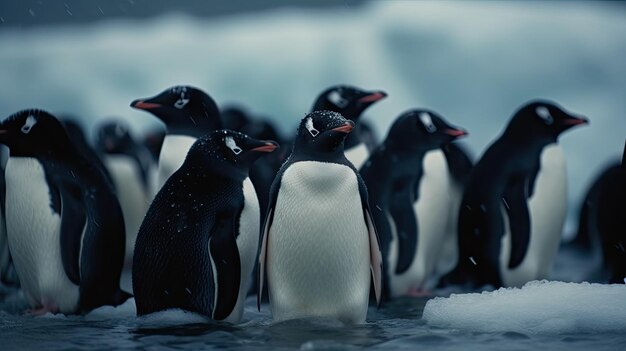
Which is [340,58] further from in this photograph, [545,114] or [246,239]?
[246,239]

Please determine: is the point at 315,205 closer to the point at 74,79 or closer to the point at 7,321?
the point at 7,321

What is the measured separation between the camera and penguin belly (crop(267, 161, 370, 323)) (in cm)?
322

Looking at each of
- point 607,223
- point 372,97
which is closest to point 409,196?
point 372,97

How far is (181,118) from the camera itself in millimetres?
4312

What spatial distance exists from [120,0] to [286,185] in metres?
10.3

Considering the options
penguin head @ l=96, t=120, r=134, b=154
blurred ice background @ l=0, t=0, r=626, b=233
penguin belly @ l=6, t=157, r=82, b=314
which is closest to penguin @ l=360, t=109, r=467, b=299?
penguin belly @ l=6, t=157, r=82, b=314

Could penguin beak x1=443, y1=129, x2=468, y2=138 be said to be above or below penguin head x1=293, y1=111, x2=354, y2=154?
above

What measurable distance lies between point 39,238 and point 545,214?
8.04 feet

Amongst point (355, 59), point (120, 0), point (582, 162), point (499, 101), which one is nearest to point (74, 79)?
point (120, 0)

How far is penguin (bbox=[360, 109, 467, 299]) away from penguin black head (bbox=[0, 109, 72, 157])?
1.52 meters

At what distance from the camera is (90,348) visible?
2.83m

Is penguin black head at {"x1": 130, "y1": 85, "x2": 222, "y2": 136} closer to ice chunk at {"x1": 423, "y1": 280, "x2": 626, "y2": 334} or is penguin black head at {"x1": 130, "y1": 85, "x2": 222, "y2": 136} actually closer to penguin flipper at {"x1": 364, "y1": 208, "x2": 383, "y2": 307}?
penguin flipper at {"x1": 364, "y1": 208, "x2": 383, "y2": 307}

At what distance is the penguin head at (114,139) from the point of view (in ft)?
23.6

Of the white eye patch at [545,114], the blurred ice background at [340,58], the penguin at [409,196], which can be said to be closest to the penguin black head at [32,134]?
the penguin at [409,196]
